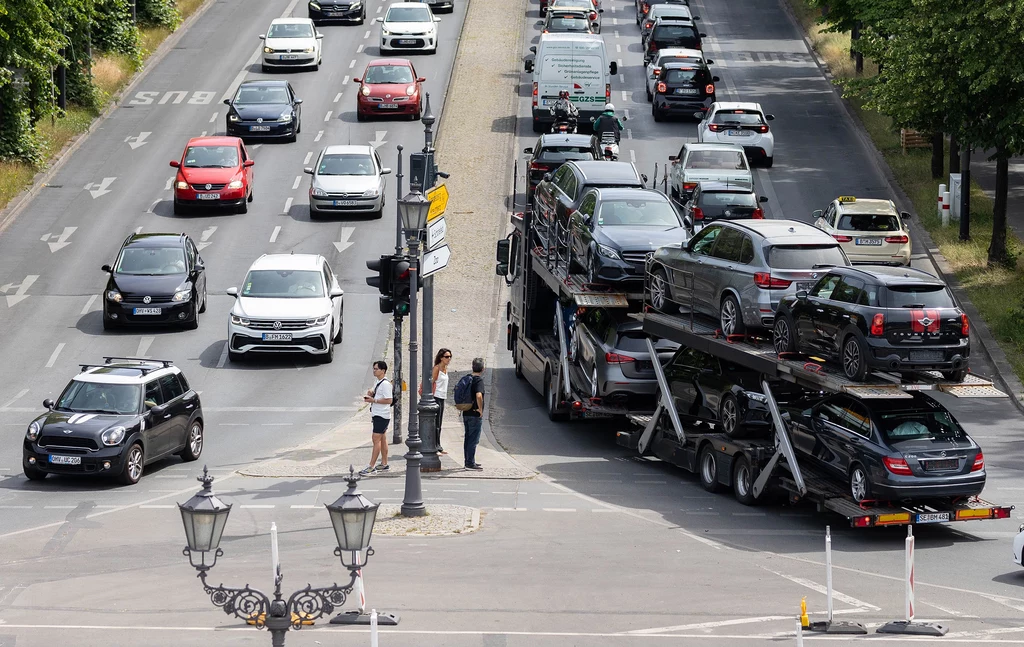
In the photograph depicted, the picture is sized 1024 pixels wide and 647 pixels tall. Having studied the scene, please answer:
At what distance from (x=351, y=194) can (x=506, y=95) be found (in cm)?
1492

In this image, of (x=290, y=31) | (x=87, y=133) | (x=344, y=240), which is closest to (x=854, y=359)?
(x=344, y=240)

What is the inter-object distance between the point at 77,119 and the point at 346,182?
13.6 m

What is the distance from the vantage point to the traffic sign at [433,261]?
69.4 ft

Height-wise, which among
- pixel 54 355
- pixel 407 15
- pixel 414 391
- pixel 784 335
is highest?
pixel 407 15

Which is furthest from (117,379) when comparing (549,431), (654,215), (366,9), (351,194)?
(366,9)

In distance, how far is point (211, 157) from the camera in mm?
38281

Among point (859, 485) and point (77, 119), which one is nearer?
point (859, 485)

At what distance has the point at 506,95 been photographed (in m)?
51.0

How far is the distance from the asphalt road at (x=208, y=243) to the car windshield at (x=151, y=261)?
1.30m

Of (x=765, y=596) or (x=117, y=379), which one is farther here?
(x=117, y=379)

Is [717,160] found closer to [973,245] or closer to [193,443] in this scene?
[973,245]

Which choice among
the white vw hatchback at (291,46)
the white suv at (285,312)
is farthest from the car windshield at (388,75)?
the white suv at (285,312)

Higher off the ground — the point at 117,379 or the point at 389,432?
the point at 117,379

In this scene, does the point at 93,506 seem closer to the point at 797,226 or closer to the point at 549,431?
the point at 549,431
